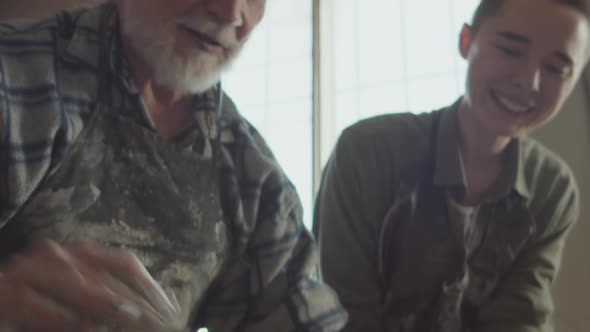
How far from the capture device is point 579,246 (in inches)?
47.1

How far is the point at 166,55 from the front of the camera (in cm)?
58

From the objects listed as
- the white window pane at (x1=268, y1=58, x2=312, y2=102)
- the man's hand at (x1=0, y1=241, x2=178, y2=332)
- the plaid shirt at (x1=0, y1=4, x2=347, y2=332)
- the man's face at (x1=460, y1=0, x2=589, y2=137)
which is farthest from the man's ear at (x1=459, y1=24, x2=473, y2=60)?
the white window pane at (x1=268, y1=58, x2=312, y2=102)

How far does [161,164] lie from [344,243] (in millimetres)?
363

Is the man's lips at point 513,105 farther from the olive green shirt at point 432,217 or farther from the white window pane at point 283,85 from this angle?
the white window pane at point 283,85

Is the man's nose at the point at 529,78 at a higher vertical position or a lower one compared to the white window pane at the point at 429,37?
lower

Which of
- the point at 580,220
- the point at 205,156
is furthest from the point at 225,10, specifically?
the point at 580,220

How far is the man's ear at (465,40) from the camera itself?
0.87m

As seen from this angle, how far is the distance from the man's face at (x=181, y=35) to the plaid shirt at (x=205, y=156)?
31 millimetres

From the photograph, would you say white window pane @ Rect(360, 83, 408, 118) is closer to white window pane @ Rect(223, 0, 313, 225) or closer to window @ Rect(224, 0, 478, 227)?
window @ Rect(224, 0, 478, 227)

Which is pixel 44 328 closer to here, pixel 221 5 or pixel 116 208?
→ pixel 116 208

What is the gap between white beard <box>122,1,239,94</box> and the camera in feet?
1.90

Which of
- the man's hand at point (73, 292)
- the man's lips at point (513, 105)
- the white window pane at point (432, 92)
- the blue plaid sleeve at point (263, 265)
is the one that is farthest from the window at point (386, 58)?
the man's hand at point (73, 292)

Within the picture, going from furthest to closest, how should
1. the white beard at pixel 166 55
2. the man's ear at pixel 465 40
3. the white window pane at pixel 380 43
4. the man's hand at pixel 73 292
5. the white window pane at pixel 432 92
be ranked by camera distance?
1. the white window pane at pixel 380 43
2. the white window pane at pixel 432 92
3. the man's ear at pixel 465 40
4. the white beard at pixel 166 55
5. the man's hand at pixel 73 292

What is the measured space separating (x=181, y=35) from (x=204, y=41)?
0.10 feet
